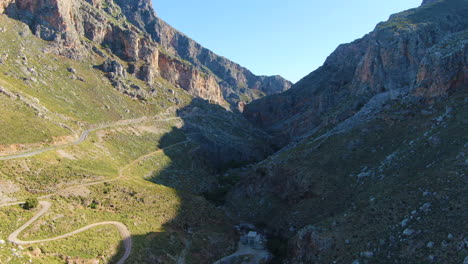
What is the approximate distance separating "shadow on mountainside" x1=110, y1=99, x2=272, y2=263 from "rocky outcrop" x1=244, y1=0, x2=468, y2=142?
25558 mm

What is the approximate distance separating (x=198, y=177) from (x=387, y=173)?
48.8 metres

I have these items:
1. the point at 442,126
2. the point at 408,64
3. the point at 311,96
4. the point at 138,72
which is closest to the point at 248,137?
the point at 311,96

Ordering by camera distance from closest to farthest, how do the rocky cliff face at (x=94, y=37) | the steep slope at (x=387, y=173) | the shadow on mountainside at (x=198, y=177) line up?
the steep slope at (x=387, y=173) → the shadow on mountainside at (x=198, y=177) → the rocky cliff face at (x=94, y=37)

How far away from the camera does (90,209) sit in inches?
1721

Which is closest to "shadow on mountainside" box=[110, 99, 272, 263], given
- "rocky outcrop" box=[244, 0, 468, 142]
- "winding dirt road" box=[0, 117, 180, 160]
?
"winding dirt road" box=[0, 117, 180, 160]

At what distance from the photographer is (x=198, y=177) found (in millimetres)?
82188

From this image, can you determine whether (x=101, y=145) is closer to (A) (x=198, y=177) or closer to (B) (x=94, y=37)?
(A) (x=198, y=177)

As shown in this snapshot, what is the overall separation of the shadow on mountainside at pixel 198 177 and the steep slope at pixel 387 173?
7028 mm

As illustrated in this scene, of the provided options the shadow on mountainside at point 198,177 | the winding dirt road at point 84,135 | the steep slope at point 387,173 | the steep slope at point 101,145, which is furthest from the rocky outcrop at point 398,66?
the winding dirt road at point 84,135

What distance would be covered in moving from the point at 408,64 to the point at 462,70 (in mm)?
24902

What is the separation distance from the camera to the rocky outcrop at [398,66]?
179 feet

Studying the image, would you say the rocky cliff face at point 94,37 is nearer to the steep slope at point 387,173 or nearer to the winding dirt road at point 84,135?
the winding dirt road at point 84,135

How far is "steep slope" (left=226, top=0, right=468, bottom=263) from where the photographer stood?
99.1 ft

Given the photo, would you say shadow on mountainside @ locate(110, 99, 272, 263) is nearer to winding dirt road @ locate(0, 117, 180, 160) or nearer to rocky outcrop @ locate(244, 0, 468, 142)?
winding dirt road @ locate(0, 117, 180, 160)
